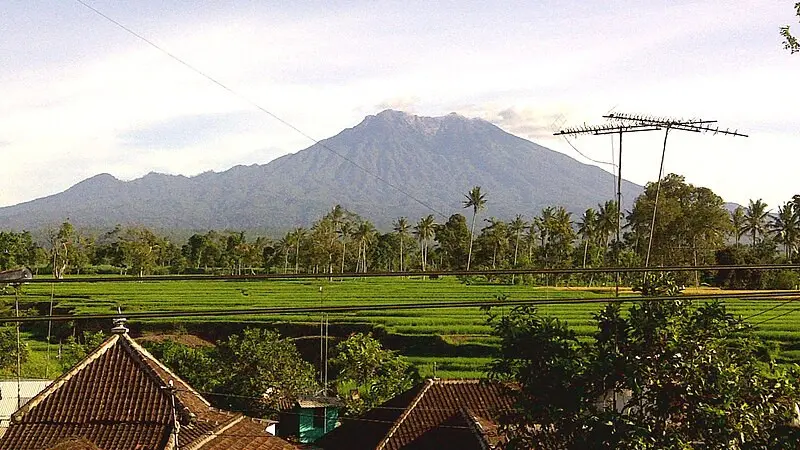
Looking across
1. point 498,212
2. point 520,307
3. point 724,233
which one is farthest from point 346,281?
point 498,212

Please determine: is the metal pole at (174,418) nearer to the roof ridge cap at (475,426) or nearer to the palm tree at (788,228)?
the roof ridge cap at (475,426)

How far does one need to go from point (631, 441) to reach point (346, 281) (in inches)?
2073

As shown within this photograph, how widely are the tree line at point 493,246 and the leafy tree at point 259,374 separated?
18786 millimetres

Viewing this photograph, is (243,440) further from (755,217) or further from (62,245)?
(755,217)

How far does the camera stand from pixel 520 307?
28.7ft

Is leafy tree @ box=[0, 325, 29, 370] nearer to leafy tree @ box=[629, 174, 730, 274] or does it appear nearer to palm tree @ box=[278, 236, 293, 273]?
leafy tree @ box=[629, 174, 730, 274]

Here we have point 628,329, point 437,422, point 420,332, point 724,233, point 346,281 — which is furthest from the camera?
point 346,281

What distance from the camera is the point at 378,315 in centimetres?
3906

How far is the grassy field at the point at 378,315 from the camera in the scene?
2914 centimetres

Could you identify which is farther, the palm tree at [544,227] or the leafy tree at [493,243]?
the palm tree at [544,227]

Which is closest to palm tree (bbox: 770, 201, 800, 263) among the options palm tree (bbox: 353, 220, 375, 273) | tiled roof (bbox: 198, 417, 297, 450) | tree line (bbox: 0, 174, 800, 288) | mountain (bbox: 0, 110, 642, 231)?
tree line (bbox: 0, 174, 800, 288)

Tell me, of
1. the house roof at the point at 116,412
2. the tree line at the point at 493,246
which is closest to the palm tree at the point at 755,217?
the tree line at the point at 493,246

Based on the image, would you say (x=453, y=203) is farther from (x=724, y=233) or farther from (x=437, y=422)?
(x=437, y=422)

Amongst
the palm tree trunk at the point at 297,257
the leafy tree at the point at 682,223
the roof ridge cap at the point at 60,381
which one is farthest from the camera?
the palm tree trunk at the point at 297,257
